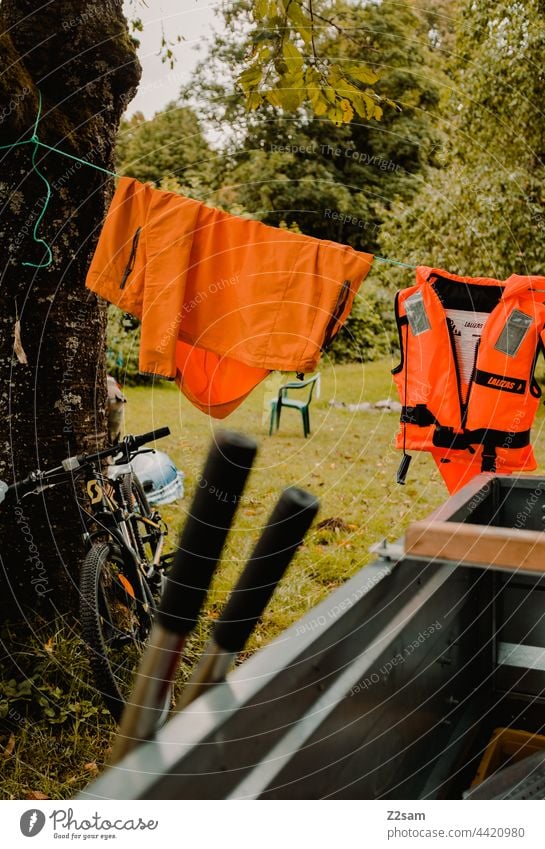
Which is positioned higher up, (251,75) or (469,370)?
(251,75)

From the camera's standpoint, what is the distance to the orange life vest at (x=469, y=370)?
8.52 ft

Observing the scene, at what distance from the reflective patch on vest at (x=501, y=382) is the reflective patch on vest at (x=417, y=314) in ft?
0.87

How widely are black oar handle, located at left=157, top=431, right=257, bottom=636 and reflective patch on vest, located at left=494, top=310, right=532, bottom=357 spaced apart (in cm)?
221

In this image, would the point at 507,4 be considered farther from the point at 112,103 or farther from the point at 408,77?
the point at 112,103

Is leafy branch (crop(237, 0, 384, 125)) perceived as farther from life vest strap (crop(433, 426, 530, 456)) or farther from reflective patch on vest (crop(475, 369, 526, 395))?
life vest strap (crop(433, 426, 530, 456))

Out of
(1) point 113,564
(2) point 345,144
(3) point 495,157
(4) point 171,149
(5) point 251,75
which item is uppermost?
(2) point 345,144

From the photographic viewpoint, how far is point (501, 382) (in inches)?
104

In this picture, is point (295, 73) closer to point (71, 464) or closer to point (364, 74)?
point (364, 74)

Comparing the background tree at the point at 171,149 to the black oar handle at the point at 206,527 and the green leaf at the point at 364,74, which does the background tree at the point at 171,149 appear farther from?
the black oar handle at the point at 206,527

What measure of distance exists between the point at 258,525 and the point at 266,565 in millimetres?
3620

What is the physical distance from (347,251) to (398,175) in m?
9.60

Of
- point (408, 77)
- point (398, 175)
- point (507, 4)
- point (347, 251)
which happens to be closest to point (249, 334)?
point (347, 251)

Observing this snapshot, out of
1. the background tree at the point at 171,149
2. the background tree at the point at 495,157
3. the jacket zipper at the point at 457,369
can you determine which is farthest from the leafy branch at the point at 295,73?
the background tree at the point at 171,149

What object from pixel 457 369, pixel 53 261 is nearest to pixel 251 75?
pixel 53 261
